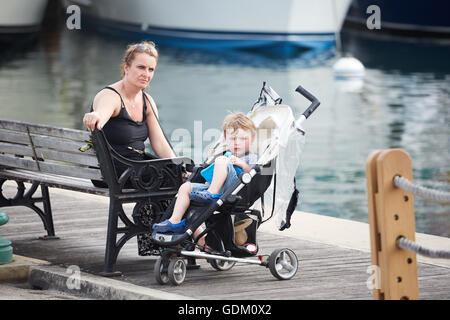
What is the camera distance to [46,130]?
6.34 meters

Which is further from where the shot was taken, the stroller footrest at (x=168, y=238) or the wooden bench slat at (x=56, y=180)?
the wooden bench slat at (x=56, y=180)

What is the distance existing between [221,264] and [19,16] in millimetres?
36908

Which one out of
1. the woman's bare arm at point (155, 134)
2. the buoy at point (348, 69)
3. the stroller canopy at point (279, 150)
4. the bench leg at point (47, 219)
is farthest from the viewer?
the buoy at point (348, 69)

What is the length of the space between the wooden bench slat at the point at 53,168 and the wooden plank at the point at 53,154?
0.16 ft

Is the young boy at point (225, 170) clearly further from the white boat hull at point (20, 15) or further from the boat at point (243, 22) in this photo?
the white boat hull at point (20, 15)

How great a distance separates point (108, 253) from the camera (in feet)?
19.2

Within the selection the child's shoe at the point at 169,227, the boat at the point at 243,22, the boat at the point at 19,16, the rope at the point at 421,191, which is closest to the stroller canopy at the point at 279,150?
the child's shoe at the point at 169,227

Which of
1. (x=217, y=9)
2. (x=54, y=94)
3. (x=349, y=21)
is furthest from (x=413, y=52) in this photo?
(x=54, y=94)

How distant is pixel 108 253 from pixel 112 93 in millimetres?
979

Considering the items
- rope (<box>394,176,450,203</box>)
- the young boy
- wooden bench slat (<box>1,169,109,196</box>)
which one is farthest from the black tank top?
rope (<box>394,176,450,203</box>)

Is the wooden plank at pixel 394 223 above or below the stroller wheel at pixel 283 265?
above

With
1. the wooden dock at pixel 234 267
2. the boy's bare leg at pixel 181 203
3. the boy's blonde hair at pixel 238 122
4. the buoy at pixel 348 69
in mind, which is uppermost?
the buoy at pixel 348 69

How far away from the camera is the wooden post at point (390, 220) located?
450 cm
